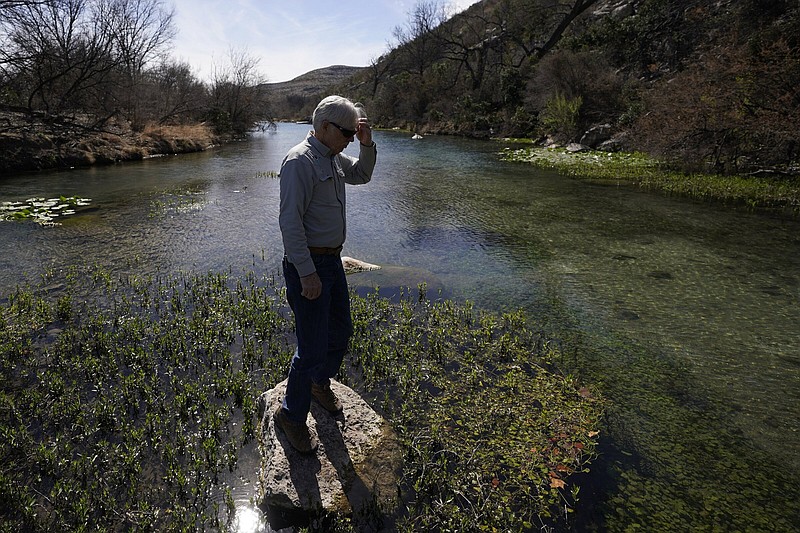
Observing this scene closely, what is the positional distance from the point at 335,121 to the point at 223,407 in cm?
297

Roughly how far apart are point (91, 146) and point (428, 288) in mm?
24101

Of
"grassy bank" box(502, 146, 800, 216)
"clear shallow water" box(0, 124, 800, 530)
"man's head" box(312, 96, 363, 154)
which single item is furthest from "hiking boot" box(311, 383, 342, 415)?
"grassy bank" box(502, 146, 800, 216)

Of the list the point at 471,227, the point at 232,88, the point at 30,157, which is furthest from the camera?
the point at 232,88

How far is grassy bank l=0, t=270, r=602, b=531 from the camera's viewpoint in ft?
11.0

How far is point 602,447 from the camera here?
13.4 feet

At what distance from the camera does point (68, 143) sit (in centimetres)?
2314

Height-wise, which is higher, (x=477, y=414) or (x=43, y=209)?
(x=43, y=209)

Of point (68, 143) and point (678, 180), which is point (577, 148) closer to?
point (678, 180)

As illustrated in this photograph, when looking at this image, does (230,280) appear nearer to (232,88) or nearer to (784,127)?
Result: (784,127)

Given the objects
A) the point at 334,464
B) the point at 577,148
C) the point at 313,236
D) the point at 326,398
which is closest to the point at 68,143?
the point at 326,398

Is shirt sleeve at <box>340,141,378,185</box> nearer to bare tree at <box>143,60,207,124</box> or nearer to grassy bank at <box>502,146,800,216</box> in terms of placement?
grassy bank at <box>502,146,800,216</box>

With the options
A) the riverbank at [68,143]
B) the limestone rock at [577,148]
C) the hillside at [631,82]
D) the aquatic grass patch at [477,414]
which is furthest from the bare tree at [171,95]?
the aquatic grass patch at [477,414]

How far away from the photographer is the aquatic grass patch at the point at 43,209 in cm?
1208

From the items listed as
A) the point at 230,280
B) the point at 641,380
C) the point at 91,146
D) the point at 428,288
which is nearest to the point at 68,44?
the point at 91,146
